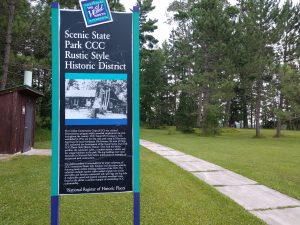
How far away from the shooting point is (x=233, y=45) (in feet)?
81.3

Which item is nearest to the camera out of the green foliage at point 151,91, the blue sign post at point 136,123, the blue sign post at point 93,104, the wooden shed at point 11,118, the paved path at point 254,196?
the blue sign post at point 93,104

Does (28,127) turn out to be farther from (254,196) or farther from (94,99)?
(94,99)

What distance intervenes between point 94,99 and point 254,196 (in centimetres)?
363

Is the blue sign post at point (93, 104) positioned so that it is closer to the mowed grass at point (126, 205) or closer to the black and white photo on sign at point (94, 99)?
the black and white photo on sign at point (94, 99)

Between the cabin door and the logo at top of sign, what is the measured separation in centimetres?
857

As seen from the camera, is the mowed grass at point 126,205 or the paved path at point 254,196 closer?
the mowed grass at point 126,205

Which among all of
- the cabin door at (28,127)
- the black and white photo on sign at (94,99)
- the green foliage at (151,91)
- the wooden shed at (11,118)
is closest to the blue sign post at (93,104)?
the black and white photo on sign at (94,99)

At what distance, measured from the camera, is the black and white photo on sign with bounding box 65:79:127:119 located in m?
3.43

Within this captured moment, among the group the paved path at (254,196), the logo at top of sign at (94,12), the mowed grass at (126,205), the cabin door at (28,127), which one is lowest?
the paved path at (254,196)

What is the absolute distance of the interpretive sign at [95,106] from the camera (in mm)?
3426

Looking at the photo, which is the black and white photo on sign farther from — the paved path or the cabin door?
the cabin door

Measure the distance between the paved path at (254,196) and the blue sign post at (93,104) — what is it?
217 cm

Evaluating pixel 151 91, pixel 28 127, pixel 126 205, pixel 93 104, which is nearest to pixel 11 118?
pixel 28 127

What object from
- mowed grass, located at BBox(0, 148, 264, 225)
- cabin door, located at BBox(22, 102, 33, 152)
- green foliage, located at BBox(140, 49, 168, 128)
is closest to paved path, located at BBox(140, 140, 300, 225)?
mowed grass, located at BBox(0, 148, 264, 225)
